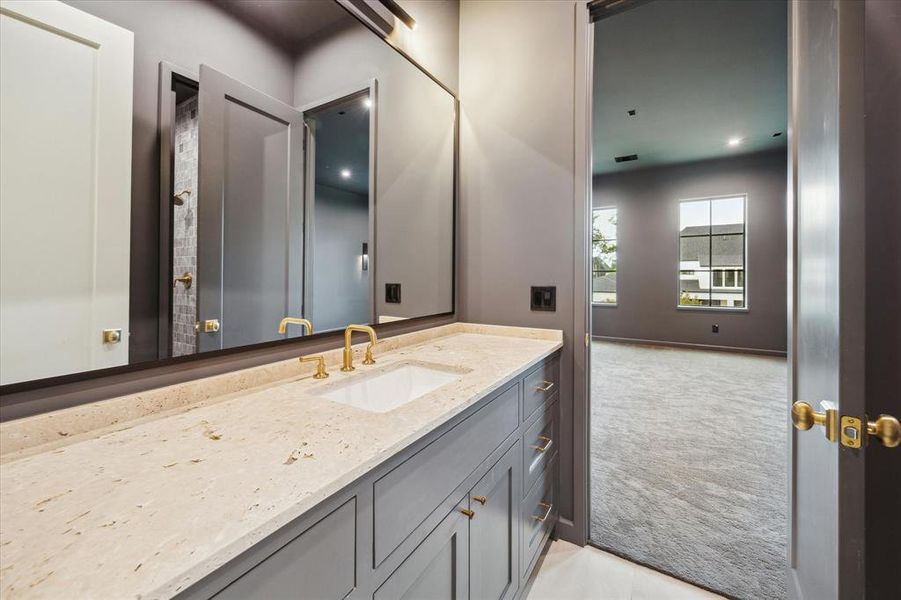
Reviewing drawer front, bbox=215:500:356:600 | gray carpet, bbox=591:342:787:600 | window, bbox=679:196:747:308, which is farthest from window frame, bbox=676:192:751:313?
drawer front, bbox=215:500:356:600

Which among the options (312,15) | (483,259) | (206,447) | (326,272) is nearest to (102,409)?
(206,447)

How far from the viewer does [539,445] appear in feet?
4.98

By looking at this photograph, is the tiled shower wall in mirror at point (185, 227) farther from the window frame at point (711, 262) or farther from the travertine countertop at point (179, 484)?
the window frame at point (711, 262)

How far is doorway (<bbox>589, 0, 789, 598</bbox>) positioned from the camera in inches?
74.3

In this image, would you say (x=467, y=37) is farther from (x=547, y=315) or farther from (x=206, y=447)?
(x=206, y=447)

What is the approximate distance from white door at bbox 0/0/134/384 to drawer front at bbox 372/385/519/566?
27.0 inches

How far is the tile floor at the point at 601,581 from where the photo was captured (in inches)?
57.4

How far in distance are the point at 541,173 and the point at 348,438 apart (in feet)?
5.15

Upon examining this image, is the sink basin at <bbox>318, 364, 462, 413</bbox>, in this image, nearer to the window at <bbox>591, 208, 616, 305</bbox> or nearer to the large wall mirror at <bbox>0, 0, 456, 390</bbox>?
the large wall mirror at <bbox>0, 0, 456, 390</bbox>

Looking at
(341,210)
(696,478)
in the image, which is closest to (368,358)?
(341,210)

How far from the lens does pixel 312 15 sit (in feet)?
4.17

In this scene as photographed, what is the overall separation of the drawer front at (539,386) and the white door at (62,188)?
1.18 metres

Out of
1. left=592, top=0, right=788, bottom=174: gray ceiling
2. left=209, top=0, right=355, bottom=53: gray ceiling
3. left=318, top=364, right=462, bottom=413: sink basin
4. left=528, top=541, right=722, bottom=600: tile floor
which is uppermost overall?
left=592, top=0, right=788, bottom=174: gray ceiling

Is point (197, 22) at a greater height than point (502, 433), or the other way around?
point (197, 22)
